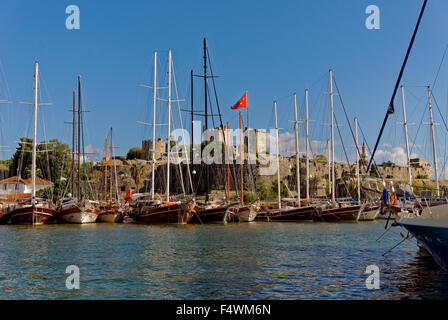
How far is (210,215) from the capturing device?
44031 mm

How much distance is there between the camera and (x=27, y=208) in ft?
139

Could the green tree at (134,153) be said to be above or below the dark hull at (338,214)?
above

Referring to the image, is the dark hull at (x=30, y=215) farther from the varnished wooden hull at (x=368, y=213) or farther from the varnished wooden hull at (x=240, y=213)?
the varnished wooden hull at (x=368, y=213)

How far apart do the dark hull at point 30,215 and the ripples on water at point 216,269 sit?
606 inches

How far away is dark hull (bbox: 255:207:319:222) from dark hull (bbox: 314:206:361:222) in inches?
33.1

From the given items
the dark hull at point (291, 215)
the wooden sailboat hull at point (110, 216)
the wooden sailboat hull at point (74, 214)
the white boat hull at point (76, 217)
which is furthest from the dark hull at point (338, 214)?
the wooden sailboat hull at point (74, 214)

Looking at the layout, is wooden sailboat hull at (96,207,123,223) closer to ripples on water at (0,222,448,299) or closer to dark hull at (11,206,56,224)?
dark hull at (11,206,56,224)

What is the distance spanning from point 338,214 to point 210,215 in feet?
45.2

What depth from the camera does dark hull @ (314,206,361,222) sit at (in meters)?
47.8

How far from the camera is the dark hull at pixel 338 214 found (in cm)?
4775

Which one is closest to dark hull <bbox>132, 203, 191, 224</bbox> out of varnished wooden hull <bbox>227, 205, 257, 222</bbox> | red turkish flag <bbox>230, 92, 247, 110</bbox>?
varnished wooden hull <bbox>227, 205, 257, 222</bbox>

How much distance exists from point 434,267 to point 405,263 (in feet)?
4.32
